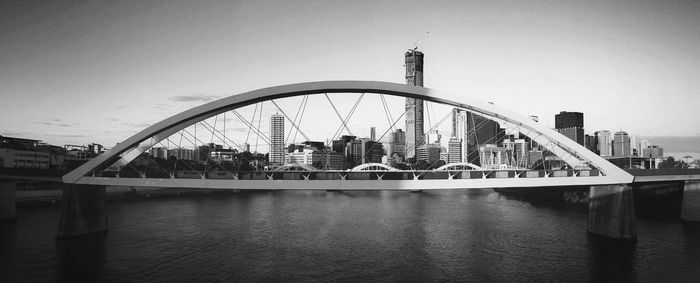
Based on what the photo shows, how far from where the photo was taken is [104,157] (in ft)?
108

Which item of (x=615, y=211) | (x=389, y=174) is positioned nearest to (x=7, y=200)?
(x=389, y=174)

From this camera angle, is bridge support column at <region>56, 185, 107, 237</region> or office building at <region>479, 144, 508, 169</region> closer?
bridge support column at <region>56, 185, 107, 237</region>

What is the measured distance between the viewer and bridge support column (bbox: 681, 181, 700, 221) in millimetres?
44000

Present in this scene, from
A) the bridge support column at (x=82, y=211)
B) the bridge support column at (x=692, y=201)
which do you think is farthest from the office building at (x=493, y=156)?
the bridge support column at (x=82, y=211)

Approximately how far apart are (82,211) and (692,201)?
63910 millimetres

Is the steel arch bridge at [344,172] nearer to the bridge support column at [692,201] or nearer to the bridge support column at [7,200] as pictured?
the bridge support column at [7,200]

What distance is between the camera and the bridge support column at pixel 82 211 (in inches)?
1341

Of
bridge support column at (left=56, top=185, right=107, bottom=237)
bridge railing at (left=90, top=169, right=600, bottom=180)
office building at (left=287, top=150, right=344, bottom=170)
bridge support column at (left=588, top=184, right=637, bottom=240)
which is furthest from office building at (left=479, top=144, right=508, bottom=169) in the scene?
bridge support column at (left=56, top=185, right=107, bottom=237)

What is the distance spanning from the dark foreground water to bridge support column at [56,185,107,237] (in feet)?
3.98

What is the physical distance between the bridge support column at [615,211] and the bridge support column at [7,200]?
62439mm

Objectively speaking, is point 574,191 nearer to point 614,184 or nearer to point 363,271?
point 614,184

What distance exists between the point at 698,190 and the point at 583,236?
60.3 ft

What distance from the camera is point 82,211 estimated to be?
3553 cm

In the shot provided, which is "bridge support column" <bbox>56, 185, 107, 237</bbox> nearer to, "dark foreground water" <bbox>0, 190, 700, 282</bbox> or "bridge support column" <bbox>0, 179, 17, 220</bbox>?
"dark foreground water" <bbox>0, 190, 700, 282</bbox>
